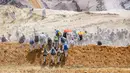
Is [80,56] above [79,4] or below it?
below

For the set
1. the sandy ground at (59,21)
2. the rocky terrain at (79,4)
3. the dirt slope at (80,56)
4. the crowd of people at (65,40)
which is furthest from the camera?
the rocky terrain at (79,4)

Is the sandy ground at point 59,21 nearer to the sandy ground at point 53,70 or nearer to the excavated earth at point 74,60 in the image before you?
the excavated earth at point 74,60

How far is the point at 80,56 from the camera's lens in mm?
45656

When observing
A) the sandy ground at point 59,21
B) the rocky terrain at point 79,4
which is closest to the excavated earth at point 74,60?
the sandy ground at point 59,21

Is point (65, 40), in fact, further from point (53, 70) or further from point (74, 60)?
point (53, 70)

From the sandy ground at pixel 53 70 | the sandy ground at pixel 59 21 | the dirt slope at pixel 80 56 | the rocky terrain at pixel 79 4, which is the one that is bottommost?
the sandy ground at pixel 53 70

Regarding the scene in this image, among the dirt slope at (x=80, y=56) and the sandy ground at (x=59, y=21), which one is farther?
the sandy ground at (x=59, y=21)

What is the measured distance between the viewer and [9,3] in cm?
7056

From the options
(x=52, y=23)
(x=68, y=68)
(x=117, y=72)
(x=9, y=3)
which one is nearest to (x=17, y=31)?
(x=52, y=23)

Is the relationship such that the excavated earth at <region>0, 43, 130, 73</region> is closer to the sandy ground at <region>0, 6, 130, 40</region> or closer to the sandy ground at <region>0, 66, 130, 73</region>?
the sandy ground at <region>0, 66, 130, 73</region>

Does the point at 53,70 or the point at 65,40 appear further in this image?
the point at 65,40

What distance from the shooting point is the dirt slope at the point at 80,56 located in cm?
4503

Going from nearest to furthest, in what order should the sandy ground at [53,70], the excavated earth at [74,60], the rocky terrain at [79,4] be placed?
the sandy ground at [53,70], the excavated earth at [74,60], the rocky terrain at [79,4]

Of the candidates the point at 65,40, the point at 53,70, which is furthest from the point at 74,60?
the point at 53,70
